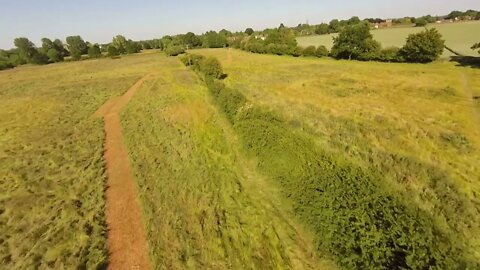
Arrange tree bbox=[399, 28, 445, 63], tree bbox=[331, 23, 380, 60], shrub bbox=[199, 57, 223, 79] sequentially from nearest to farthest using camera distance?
shrub bbox=[199, 57, 223, 79]
tree bbox=[399, 28, 445, 63]
tree bbox=[331, 23, 380, 60]

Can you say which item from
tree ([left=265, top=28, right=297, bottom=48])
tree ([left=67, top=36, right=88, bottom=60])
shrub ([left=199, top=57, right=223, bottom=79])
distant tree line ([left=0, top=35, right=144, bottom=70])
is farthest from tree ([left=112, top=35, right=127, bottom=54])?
shrub ([left=199, top=57, right=223, bottom=79])

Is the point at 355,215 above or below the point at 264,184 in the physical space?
above

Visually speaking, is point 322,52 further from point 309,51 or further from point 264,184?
point 264,184

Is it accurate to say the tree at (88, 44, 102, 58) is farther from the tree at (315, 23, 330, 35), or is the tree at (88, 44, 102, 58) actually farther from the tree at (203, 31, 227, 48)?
the tree at (315, 23, 330, 35)

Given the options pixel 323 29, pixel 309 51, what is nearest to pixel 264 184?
pixel 309 51

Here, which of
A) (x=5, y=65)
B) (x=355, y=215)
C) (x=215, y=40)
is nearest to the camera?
(x=355, y=215)

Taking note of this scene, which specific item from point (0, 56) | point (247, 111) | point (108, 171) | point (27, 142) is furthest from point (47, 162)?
point (0, 56)

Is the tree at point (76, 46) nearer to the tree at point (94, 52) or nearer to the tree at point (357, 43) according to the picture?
the tree at point (94, 52)
